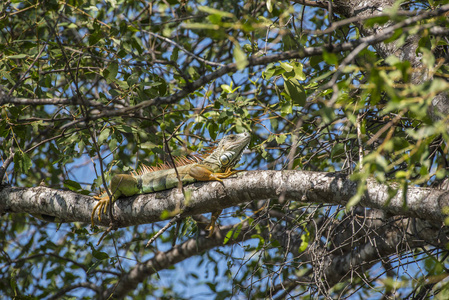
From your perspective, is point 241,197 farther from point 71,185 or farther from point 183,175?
point 71,185

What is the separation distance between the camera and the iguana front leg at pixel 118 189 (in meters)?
3.90

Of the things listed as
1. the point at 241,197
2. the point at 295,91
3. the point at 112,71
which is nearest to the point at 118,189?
the point at 112,71

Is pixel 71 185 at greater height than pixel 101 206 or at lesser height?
greater

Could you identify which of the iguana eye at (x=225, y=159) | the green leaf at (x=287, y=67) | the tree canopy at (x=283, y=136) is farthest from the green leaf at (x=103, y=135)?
the green leaf at (x=287, y=67)

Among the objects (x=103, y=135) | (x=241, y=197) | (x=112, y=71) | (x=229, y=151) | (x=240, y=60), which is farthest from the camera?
(x=229, y=151)

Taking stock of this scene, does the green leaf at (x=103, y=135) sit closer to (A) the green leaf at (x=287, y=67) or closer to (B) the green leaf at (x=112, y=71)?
(B) the green leaf at (x=112, y=71)

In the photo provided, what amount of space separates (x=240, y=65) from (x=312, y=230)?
3.03m

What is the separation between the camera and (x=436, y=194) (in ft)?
8.65

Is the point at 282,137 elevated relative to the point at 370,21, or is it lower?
elevated

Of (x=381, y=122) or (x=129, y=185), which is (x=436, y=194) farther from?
(x=129, y=185)

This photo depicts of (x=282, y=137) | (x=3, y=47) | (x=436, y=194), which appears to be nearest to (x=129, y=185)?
(x=282, y=137)

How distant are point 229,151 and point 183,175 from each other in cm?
50

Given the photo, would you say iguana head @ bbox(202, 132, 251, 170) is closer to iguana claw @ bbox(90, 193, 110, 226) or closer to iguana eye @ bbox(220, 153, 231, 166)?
iguana eye @ bbox(220, 153, 231, 166)

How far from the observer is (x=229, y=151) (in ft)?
13.8
